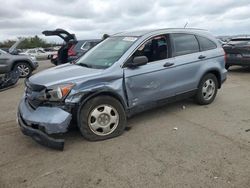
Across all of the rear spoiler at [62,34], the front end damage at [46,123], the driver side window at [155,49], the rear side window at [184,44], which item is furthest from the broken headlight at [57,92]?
the rear spoiler at [62,34]

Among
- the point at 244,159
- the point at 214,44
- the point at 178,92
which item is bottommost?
the point at 244,159

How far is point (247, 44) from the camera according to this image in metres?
11.0

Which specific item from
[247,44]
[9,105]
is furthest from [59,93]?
[247,44]

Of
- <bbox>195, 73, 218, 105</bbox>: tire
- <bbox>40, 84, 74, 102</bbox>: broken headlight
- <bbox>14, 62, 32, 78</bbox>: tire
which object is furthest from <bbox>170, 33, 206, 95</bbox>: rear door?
<bbox>14, 62, 32, 78</bbox>: tire

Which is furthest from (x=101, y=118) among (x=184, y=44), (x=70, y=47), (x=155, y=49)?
(x=70, y=47)

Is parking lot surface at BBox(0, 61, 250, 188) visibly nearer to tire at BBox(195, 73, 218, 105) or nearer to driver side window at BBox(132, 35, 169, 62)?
tire at BBox(195, 73, 218, 105)

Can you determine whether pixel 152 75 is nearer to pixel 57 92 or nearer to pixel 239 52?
pixel 57 92

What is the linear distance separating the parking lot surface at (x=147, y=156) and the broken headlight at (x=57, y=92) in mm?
760

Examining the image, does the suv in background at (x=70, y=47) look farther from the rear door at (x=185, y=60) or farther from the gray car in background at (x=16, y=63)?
the rear door at (x=185, y=60)

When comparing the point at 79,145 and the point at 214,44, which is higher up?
the point at 214,44

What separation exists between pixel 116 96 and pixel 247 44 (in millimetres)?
8272

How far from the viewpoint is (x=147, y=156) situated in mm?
3891

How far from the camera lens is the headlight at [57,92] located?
4.12m

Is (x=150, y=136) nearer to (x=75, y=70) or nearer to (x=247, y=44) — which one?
(x=75, y=70)
